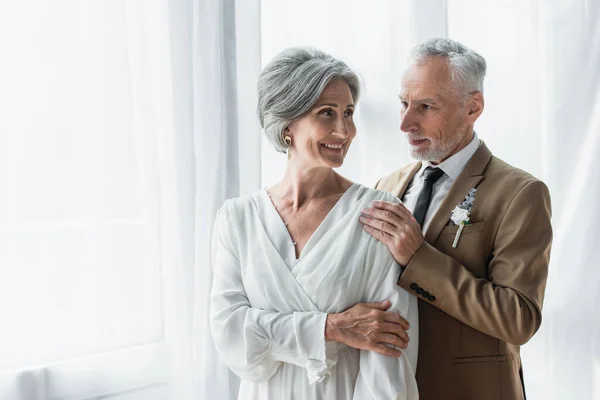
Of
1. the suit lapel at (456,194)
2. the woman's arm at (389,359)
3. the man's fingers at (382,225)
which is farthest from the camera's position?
the suit lapel at (456,194)

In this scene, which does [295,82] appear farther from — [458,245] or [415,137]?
[458,245]

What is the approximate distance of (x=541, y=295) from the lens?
2.00m

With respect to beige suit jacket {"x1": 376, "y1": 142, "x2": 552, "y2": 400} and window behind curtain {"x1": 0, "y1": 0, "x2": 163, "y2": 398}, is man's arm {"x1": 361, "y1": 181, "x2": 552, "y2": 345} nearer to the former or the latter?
beige suit jacket {"x1": 376, "y1": 142, "x2": 552, "y2": 400}

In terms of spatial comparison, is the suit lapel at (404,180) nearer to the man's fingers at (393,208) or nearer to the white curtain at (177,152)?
the man's fingers at (393,208)

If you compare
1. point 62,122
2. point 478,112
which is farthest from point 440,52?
point 62,122

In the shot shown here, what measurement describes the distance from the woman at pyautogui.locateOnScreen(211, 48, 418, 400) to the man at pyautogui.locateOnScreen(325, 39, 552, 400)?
0.19ft

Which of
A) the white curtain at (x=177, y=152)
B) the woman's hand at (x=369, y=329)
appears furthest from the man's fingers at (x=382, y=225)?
the white curtain at (x=177, y=152)

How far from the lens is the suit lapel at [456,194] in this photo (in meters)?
2.10

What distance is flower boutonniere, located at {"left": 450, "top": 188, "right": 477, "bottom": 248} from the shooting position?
2.06 m

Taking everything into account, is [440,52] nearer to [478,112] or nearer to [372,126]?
[478,112]

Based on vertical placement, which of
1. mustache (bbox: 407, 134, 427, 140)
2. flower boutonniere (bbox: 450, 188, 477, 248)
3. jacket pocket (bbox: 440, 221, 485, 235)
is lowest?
jacket pocket (bbox: 440, 221, 485, 235)

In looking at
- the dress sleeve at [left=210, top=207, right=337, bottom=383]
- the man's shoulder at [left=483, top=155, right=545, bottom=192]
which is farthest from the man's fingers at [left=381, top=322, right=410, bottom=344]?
the man's shoulder at [left=483, top=155, right=545, bottom=192]

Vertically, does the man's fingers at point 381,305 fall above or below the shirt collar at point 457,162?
below

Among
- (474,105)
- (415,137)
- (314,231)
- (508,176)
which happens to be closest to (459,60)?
(474,105)
